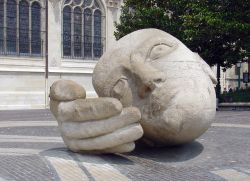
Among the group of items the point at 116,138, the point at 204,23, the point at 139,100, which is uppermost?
the point at 204,23

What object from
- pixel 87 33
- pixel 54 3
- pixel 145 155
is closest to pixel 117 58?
pixel 145 155

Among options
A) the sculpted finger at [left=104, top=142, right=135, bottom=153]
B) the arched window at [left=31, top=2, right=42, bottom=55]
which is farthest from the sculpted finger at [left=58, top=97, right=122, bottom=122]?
the arched window at [left=31, top=2, right=42, bottom=55]

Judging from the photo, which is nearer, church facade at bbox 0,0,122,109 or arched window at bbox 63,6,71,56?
church facade at bbox 0,0,122,109

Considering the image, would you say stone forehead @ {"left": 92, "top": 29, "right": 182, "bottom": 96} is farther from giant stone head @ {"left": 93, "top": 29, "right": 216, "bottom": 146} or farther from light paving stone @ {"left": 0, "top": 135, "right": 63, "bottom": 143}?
light paving stone @ {"left": 0, "top": 135, "right": 63, "bottom": 143}

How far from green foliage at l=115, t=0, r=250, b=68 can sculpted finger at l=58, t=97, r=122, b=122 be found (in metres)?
16.1

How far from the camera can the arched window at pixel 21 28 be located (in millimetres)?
33844

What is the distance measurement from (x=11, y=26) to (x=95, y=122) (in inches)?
1116

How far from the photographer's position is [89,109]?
775 cm

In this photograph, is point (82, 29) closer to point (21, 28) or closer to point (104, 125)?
point (21, 28)

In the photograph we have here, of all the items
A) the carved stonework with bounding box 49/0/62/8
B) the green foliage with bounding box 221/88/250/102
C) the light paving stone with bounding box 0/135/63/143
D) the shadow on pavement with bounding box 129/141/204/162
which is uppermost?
the carved stonework with bounding box 49/0/62/8

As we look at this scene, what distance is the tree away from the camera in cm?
2330

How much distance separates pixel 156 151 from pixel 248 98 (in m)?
17.7

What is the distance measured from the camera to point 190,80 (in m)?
8.09

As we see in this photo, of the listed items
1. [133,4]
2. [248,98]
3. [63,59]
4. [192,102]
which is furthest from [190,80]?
[63,59]
